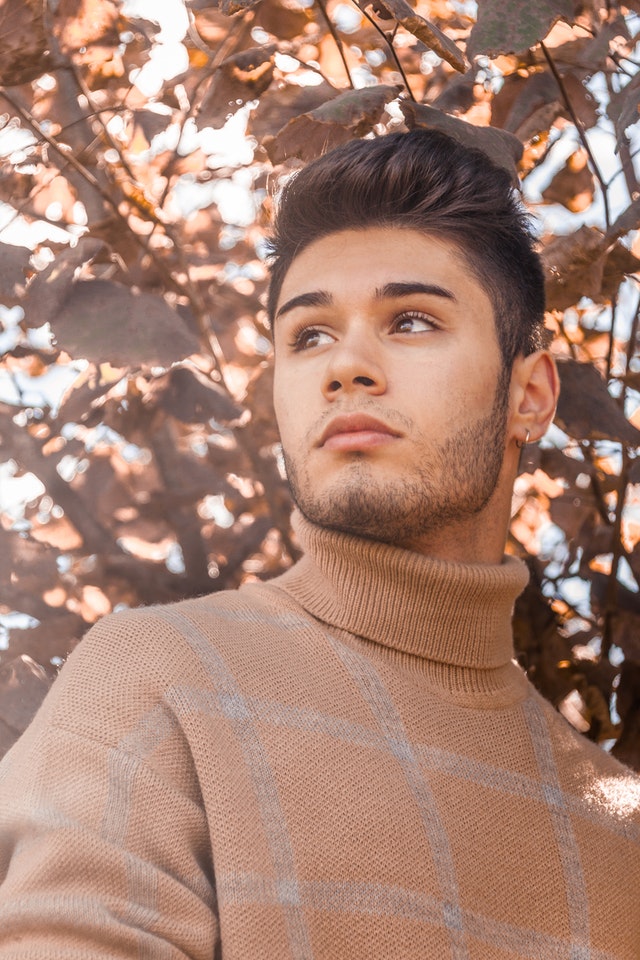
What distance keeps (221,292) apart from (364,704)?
0.82 meters

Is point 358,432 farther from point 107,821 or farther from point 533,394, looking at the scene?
point 107,821

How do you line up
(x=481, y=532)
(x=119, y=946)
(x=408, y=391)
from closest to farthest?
1. (x=119, y=946)
2. (x=408, y=391)
3. (x=481, y=532)

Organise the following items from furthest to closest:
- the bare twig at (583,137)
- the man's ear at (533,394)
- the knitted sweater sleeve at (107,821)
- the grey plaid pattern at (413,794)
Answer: the man's ear at (533,394), the bare twig at (583,137), the grey plaid pattern at (413,794), the knitted sweater sleeve at (107,821)

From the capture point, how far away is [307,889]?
1051 millimetres

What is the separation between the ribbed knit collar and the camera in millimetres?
1342

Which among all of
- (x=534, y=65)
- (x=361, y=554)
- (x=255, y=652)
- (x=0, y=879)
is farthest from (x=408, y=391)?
(x=0, y=879)

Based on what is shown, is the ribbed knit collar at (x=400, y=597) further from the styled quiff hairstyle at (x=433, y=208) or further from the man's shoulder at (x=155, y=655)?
the styled quiff hairstyle at (x=433, y=208)

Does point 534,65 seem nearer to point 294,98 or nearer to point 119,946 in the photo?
point 294,98

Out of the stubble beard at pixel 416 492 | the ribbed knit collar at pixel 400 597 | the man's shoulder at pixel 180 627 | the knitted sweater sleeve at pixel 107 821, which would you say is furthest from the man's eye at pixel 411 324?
the knitted sweater sleeve at pixel 107 821

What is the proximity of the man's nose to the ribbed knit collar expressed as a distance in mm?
175

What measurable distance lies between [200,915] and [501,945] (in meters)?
0.35

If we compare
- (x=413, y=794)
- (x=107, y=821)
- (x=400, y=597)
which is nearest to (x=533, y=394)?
(x=400, y=597)

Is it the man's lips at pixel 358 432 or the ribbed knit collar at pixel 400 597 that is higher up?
the man's lips at pixel 358 432

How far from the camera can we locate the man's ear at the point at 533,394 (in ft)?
5.06
